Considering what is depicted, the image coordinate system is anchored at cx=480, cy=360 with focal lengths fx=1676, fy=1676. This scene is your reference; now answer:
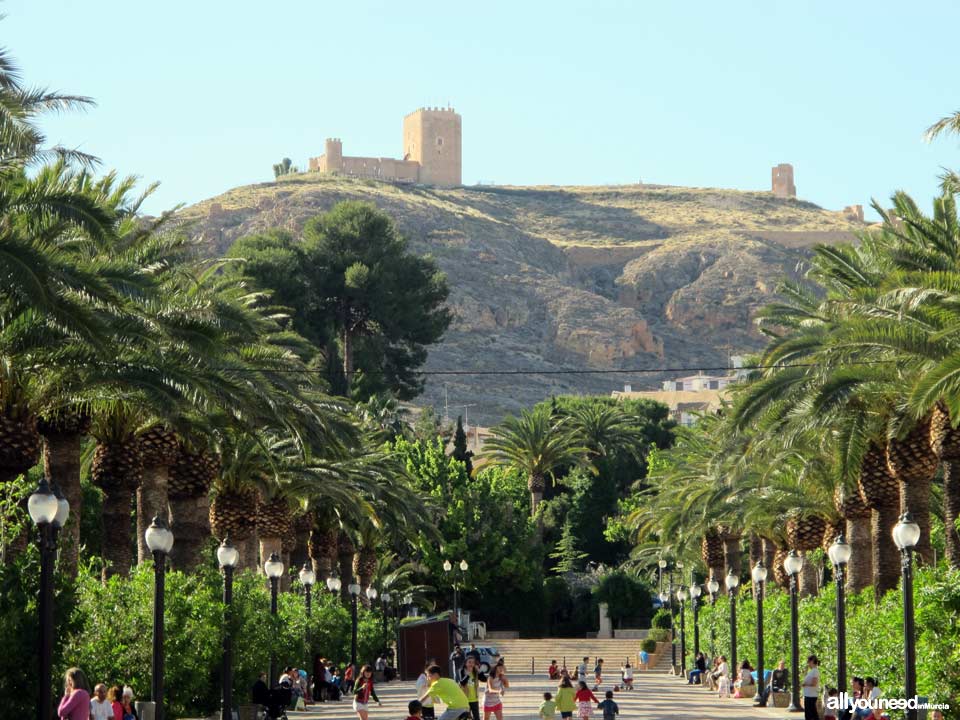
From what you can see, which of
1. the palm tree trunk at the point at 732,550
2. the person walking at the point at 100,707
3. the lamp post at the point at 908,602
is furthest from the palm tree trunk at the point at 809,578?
the person walking at the point at 100,707

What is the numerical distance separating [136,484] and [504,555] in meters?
45.2

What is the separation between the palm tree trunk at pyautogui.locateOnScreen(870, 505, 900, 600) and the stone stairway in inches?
1283

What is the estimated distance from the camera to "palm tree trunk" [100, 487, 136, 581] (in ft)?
86.1

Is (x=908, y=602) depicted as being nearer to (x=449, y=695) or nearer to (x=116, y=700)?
(x=449, y=695)

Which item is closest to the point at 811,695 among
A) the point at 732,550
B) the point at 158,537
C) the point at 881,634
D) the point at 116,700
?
the point at 881,634

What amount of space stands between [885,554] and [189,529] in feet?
40.5

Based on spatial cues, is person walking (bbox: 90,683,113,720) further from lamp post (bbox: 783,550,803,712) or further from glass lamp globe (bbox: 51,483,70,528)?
lamp post (bbox: 783,550,803,712)

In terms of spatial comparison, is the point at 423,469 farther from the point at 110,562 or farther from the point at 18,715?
the point at 18,715

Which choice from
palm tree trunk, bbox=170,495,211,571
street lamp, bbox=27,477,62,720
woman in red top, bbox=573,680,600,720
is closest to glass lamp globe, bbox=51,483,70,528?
street lamp, bbox=27,477,62,720

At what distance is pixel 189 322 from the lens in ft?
73.7

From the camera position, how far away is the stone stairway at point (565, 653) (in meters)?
63.3

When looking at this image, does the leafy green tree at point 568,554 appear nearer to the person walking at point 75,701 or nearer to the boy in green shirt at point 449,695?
the boy in green shirt at point 449,695

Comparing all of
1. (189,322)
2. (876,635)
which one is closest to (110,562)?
(189,322)

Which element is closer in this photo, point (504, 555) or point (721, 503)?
point (721, 503)
